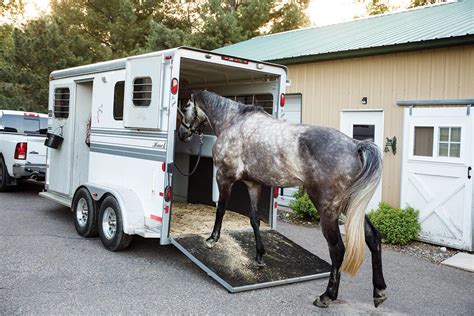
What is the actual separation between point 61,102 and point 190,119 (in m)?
3.15

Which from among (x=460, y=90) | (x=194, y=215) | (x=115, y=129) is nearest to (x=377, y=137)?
(x=460, y=90)

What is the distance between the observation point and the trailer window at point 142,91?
18.3 feet

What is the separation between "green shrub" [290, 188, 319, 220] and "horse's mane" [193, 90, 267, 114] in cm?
363

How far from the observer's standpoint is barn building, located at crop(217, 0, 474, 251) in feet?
23.2

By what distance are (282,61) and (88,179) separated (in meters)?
5.19

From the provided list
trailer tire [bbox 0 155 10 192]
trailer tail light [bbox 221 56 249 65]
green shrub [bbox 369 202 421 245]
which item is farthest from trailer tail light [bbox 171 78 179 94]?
trailer tire [bbox 0 155 10 192]

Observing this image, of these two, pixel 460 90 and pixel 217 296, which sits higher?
pixel 460 90

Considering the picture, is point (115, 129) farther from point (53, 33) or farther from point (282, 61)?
point (53, 33)

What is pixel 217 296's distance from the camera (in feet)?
15.0

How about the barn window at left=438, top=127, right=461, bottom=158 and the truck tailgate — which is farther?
the truck tailgate

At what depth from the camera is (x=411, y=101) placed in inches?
307

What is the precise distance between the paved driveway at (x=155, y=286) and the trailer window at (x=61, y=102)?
2.13 meters

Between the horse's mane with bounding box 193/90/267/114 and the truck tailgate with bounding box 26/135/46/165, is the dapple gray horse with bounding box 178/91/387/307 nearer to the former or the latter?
the horse's mane with bounding box 193/90/267/114

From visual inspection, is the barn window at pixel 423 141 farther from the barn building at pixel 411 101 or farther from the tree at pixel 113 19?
the tree at pixel 113 19
